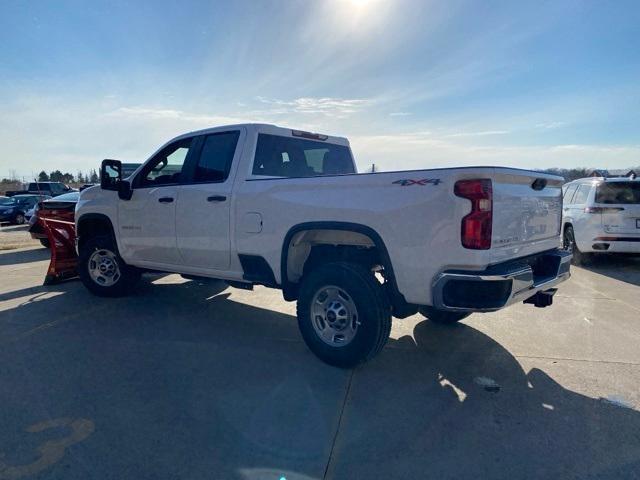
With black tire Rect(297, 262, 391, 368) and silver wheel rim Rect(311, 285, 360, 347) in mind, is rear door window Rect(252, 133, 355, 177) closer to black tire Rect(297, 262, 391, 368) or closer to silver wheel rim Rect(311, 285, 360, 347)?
black tire Rect(297, 262, 391, 368)

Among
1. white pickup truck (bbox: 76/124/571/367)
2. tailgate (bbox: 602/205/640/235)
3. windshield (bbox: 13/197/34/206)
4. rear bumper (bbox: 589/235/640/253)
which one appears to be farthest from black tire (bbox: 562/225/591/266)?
windshield (bbox: 13/197/34/206)

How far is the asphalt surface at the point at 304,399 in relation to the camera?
244cm

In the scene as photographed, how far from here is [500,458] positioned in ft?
8.08

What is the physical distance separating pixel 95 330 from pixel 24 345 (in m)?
0.65

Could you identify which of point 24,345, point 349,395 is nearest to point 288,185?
point 349,395

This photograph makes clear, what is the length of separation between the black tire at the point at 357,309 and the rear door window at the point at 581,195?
23.2ft

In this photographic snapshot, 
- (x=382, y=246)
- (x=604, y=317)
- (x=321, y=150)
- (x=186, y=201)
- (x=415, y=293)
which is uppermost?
(x=321, y=150)

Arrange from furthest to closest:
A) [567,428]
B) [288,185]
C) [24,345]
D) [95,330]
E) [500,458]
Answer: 1. [95,330]
2. [24,345]
3. [288,185]
4. [567,428]
5. [500,458]

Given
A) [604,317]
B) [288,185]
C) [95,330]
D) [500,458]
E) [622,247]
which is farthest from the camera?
[622,247]

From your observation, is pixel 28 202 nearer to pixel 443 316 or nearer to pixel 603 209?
pixel 443 316

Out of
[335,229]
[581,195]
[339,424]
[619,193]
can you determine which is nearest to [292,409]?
[339,424]

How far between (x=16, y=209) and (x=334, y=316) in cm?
2464

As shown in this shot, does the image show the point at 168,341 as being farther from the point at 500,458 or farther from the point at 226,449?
the point at 500,458

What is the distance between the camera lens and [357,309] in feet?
11.4
